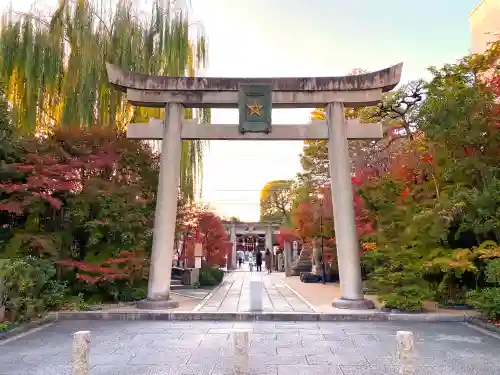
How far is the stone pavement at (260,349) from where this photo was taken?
18.8 ft

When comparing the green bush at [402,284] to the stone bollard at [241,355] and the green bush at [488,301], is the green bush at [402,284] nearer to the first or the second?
the green bush at [488,301]

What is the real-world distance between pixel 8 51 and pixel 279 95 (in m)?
8.66

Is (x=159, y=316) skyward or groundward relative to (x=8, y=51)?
groundward

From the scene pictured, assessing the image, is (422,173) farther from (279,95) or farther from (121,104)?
(121,104)

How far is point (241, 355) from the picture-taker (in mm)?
4570

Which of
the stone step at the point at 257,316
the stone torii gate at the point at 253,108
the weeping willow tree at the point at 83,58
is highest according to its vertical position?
the weeping willow tree at the point at 83,58

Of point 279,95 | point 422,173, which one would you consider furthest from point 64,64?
point 422,173

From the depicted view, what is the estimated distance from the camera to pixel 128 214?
1152 cm

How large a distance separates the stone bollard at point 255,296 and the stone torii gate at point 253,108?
2.46 m

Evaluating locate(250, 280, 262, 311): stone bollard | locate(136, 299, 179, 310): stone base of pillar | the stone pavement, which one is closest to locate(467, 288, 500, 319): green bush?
the stone pavement

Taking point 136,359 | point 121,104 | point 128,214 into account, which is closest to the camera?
point 136,359

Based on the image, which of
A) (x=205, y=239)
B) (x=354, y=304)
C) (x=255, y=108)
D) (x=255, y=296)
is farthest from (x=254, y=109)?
(x=205, y=239)

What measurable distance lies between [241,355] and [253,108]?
8251mm

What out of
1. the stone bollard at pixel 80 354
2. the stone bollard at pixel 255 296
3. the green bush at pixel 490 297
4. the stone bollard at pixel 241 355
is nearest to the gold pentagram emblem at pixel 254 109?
the stone bollard at pixel 255 296
